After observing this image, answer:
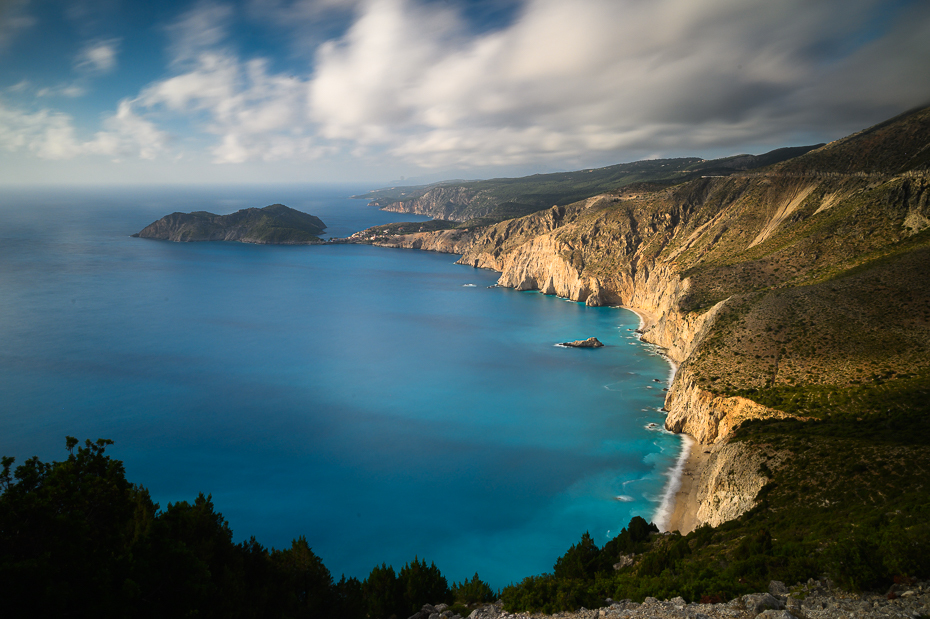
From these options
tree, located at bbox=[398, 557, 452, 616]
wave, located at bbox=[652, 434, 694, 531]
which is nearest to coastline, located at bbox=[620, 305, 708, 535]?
wave, located at bbox=[652, 434, 694, 531]

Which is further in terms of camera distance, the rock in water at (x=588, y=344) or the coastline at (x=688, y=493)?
the rock in water at (x=588, y=344)

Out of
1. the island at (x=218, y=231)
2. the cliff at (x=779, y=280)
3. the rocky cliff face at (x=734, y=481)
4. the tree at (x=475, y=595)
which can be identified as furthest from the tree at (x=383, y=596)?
the island at (x=218, y=231)

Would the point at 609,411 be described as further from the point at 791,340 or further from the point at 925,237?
the point at 925,237

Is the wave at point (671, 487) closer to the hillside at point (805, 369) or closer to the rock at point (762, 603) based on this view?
the hillside at point (805, 369)

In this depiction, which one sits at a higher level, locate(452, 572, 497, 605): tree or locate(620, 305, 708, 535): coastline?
locate(452, 572, 497, 605): tree

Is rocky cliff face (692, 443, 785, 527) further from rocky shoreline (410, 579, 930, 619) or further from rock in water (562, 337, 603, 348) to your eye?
rock in water (562, 337, 603, 348)

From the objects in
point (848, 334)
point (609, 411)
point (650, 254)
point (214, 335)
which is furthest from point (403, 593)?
point (650, 254)
